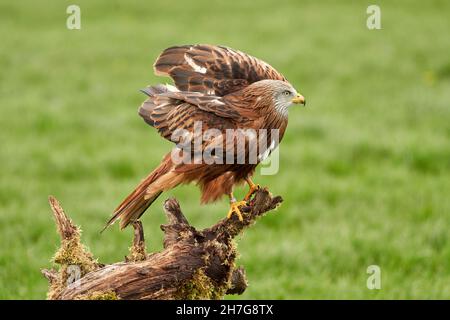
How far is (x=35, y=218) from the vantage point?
8.87 m

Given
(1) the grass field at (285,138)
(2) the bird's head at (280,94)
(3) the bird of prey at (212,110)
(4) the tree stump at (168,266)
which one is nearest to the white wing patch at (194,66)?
(3) the bird of prey at (212,110)

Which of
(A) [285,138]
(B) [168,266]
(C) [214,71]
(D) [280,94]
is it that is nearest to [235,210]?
(B) [168,266]

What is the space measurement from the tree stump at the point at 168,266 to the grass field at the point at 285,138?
2309mm

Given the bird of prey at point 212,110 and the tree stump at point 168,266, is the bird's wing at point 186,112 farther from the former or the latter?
the tree stump at point 168,266

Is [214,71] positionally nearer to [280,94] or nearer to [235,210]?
[280,94]

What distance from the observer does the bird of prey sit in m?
4.91

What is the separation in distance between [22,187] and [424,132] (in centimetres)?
567

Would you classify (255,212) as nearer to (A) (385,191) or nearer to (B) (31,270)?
(B) (31,270)

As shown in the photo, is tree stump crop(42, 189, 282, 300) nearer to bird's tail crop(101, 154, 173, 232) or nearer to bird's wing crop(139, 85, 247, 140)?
bird's tail crop(101, 154, 173, 232)

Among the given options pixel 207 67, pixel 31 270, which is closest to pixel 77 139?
pixel 31 270

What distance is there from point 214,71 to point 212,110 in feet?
1.54

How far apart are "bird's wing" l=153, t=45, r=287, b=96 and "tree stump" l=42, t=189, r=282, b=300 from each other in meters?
0.77

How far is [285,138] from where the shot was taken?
1134 cm

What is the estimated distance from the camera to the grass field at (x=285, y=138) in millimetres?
8141
